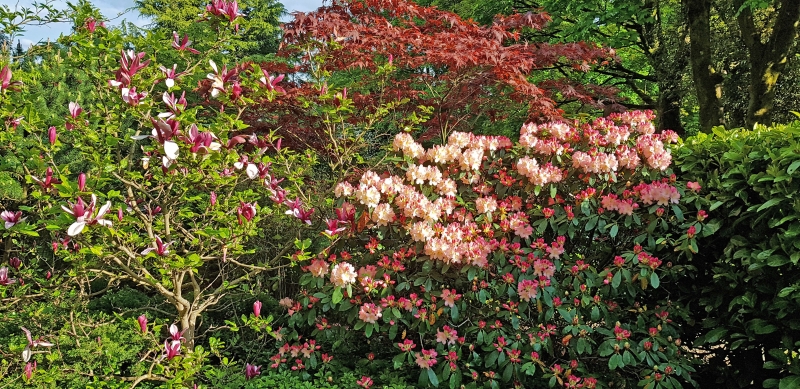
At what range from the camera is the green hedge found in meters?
2.38

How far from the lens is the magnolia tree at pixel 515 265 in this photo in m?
2.59

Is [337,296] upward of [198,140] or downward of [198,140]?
downward

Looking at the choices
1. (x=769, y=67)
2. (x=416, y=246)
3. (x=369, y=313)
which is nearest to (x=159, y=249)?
(x=369, y=313)

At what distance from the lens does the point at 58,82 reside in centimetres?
416

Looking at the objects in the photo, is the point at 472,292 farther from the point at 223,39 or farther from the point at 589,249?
the point at 223,39

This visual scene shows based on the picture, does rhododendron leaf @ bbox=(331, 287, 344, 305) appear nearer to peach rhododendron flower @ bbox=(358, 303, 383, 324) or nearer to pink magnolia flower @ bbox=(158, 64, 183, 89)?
peach rhododendron flower @ bbox=(358, 303, 383, 324)

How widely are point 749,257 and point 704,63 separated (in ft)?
13.4

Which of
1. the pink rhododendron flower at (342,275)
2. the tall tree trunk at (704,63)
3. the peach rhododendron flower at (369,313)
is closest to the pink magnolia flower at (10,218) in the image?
the pink rhododendron flower at (342,275)

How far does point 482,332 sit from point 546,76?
6803 millimetres

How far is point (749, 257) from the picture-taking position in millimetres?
2480

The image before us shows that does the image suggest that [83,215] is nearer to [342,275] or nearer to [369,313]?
[342,275]

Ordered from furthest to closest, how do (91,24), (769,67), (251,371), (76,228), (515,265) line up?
(769,67)
(515,265)
(251,371)
(91,24)
(76,228)

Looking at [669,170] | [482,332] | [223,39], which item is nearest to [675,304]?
[669,170]

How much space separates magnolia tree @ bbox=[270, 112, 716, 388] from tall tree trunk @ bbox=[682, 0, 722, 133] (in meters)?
3.42
